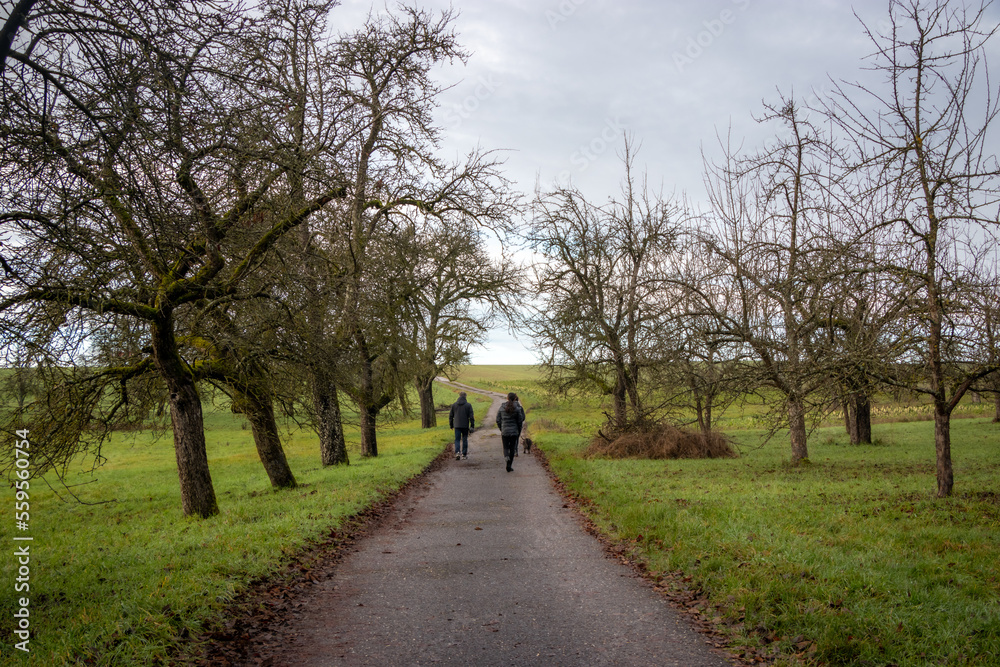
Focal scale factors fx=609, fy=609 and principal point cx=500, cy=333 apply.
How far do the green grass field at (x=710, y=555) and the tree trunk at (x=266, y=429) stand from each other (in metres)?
0.51

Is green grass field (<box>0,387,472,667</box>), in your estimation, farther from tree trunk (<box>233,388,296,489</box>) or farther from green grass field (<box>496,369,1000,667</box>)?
green grass field (<box>496,369,1000,667</box>)

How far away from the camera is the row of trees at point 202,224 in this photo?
4727 millimetres

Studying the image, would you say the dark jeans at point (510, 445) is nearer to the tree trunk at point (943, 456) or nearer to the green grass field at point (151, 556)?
the green grass field at point (151, 556)

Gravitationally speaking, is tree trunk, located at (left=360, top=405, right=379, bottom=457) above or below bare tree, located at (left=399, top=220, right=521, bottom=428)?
below

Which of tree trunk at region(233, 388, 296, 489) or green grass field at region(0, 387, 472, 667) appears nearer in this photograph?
green grass field at region(0, 387, 472, 667)

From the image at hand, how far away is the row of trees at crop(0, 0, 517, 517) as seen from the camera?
4.73 m

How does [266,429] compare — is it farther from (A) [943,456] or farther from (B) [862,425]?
(B) [862,425]

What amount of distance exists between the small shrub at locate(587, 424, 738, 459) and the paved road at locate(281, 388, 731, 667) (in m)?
10.2

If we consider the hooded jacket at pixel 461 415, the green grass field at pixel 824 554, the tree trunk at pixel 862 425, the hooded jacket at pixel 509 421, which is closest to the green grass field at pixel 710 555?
the green grass field at pixel 824 554

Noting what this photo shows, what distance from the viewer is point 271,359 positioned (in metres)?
11.0

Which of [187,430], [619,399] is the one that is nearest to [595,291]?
[619,399]

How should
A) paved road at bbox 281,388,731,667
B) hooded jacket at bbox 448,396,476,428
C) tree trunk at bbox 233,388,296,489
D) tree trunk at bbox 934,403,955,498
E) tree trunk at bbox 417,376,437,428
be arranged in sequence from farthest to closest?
1. tree trunk at bbox 417,376,437,428
2. hooded jacket at bbox 448,396,476,428
3. tree trunk at bbox 233,388,296,489
4. tree trunk at bbox 934,403,955,498
5. paved road at bbox 281,388,731,667

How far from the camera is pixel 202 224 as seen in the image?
6.75 metres

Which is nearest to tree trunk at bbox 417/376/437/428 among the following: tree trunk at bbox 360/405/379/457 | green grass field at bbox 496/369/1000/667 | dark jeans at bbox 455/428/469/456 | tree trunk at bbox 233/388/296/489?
tree trunk at bbox 360/405/379/457
